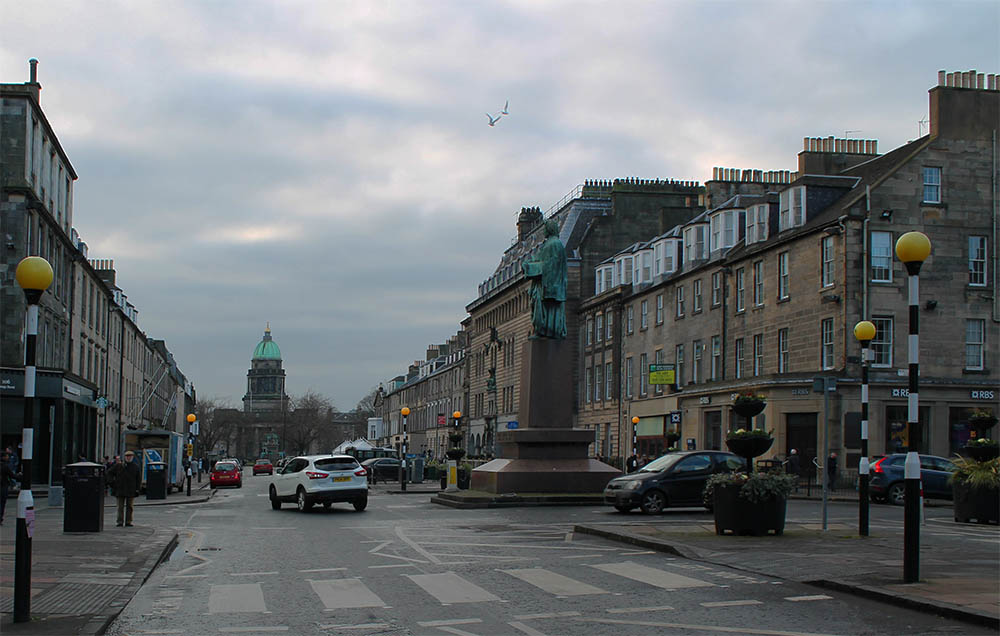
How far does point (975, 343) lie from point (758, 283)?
29.1ft

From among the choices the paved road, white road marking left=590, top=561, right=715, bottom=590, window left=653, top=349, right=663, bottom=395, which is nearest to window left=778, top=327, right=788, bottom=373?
window left=653, top=349, right=663, bottom=395

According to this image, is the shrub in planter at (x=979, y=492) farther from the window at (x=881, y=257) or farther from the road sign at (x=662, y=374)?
the road sign at (x=662, y=374)

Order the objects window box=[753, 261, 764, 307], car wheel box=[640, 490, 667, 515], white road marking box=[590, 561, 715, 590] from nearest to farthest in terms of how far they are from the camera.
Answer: white road marking box=[590, 561, 715, 590] < car wheel box=[640, 490, 667, 515] < window box=[753, 261, 764, 307]

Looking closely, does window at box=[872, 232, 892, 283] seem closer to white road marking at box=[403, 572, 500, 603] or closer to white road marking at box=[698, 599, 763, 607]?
white road marking at box=[403, 572, 500, 603]

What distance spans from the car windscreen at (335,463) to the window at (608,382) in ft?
114

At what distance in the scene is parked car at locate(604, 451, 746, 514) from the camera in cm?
2450

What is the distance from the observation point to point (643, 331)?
2307 inches

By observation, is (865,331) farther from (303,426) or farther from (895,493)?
(303,426)

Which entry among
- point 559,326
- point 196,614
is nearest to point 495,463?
point 559,326

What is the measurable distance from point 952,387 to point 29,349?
36255 millimetres

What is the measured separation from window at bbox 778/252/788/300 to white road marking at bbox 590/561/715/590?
30706 mm

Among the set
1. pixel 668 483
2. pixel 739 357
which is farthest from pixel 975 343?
pixel 668 483

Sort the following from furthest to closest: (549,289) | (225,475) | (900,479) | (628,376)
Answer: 1. (628,376)
2. (225,475)
3. (549,289)
4. (900,479)

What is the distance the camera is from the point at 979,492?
21625 mm
